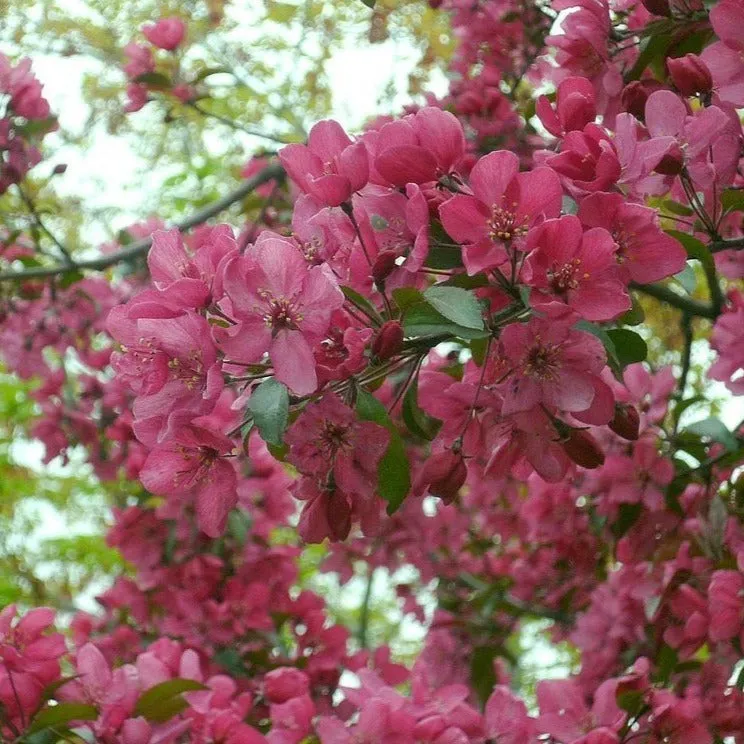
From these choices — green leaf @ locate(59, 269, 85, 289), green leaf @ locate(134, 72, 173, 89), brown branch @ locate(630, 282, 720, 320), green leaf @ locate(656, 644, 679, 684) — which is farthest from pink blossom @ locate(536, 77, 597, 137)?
green leaf @ locate(134, 72, 173, 89)

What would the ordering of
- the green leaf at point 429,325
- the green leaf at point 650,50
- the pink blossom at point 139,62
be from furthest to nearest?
the pink blossom at point 139,62 → the green leaf at point 650,50 → the green leaf at point 429,325

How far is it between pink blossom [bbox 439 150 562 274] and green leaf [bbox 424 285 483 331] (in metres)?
0.04

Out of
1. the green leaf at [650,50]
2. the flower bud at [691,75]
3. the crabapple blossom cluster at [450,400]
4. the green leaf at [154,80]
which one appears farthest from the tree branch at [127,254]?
the flower bud at [691,75]

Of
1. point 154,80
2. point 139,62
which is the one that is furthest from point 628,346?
point 139,62

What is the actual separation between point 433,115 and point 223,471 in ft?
1.80

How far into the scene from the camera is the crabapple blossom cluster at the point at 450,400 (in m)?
1.34

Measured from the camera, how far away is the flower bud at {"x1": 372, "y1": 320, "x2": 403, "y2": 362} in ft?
4.25

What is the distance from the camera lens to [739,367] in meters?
2.02

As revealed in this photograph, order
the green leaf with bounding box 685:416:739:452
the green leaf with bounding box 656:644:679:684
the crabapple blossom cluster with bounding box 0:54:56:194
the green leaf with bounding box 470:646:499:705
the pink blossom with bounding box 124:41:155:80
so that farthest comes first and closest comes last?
the pink blossom with bounding box 124:41:155:80, the green leaf with bounding box 470:646:499:705, the crabapple blossom cluster with bounding box 0:54:56:194, the green leaf with bounding box 656:644:679:684, the green leaf with bounding box 685:416:739:452

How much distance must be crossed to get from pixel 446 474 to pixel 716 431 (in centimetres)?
93

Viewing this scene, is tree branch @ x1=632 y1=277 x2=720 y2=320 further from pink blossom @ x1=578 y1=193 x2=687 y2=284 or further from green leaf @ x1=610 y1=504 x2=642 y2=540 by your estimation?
pink blossom @ x1=578 y1=193 x2=687 y2=284

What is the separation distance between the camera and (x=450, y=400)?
1.54 metres

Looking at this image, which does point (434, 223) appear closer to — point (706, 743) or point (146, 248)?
point (706, 743)

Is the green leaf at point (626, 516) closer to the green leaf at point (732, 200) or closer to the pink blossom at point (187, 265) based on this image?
the green leaf at point (732, 200)
